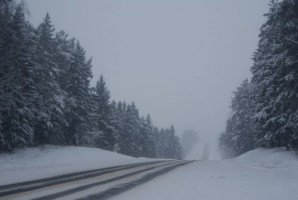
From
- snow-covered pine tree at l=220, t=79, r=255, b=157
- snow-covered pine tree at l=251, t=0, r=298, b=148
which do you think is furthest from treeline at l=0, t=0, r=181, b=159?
snow-covered pine tree at l=220, t=79, r=255, b=157

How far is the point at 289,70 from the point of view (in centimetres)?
2333

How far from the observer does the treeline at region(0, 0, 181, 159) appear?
1766 cm

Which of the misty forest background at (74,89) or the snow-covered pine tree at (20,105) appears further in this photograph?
the snow-covered pine tree at (20,105)

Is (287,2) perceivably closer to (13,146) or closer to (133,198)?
(133,198)

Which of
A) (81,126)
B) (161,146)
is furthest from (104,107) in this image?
(161,146)

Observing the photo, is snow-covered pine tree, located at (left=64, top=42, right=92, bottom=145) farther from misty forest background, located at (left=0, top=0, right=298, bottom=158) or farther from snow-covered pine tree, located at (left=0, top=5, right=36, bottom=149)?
snow-covered pine tree, located at (left=0, top=5, right=36, bottom=149)

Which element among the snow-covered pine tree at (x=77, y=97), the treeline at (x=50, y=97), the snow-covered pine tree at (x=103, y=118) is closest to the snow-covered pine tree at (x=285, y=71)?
the treeline at (x=50, y=97)

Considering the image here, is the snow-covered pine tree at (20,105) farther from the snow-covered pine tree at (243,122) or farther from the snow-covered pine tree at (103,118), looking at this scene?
the snow-covered pine tree at (243,122)

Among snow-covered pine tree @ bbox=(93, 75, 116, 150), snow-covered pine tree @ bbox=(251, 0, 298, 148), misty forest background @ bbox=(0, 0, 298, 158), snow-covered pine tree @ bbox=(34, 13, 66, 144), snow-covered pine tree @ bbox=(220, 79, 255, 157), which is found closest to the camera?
misty forest background @ bbox=(0, 0, 298, 158)

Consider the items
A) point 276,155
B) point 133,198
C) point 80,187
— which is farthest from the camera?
point 276,155

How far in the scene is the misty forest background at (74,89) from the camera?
2092 cm

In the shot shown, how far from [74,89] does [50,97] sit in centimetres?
1062

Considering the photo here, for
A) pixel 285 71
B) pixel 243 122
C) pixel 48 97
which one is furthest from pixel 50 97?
pixel 243 122

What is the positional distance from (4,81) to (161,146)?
7731 centimetres
